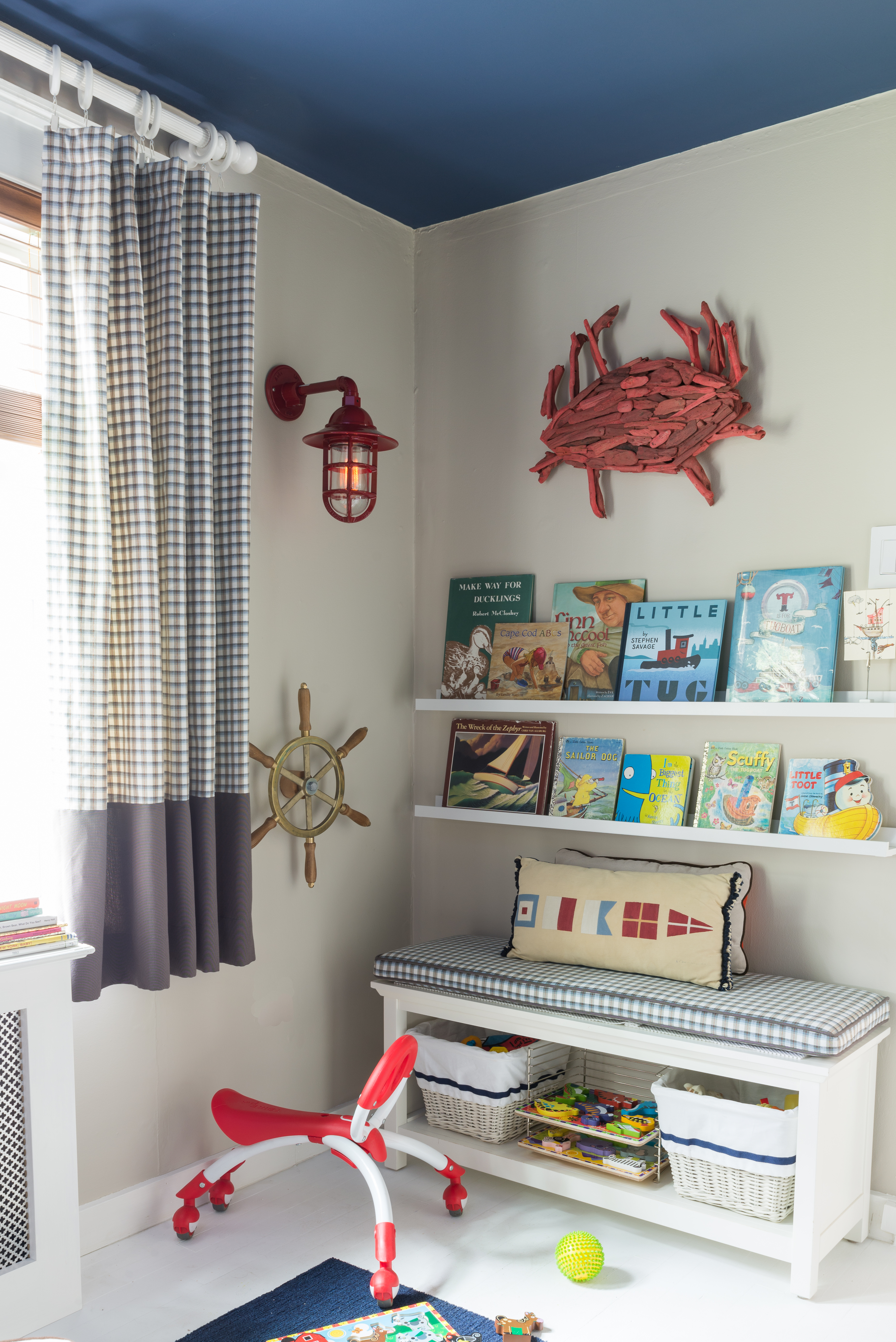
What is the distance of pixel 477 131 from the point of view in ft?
8.37

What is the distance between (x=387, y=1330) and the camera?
75.0 inches

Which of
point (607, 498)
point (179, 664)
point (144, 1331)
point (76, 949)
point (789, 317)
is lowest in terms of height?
point (144, 1331)

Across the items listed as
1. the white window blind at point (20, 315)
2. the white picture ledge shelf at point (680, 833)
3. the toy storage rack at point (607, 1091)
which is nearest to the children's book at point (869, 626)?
the white picture ledge shelf at point (680, 833)

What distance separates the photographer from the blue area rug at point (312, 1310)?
6.36ft

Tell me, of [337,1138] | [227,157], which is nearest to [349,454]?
[227,157]

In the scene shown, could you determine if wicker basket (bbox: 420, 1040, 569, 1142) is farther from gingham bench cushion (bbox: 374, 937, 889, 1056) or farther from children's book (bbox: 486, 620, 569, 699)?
children's book (bbox: 486, 620, 569, 699)

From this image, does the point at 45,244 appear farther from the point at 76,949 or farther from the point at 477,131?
the point at 76,949

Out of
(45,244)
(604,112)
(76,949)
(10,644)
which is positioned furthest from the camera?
(604,112)

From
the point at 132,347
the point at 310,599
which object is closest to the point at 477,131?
the point at 132,347

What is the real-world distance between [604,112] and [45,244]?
4.28 ft

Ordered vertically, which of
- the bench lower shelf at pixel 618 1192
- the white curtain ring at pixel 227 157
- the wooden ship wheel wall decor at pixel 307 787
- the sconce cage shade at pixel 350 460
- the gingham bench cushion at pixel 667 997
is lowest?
the bench lower shelf at pixel 618 1192

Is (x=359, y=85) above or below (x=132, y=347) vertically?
above

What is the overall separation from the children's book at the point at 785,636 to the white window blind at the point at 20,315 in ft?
5.40

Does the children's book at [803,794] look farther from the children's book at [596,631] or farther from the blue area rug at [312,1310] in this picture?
the blue area rug at [312,1310]
